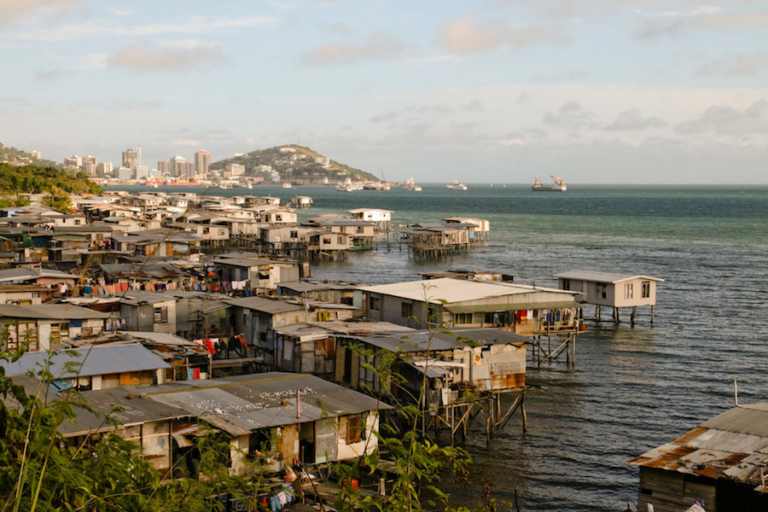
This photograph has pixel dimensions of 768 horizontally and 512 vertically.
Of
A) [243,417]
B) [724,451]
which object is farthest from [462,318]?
[724,451]

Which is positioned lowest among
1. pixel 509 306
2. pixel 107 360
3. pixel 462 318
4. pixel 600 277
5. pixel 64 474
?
pixel 462 318

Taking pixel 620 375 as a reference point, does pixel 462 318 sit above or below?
above

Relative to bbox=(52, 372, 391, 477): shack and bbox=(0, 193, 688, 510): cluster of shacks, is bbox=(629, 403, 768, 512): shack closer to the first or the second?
bbox=(0, 193, 688, 510): cluster of shacks

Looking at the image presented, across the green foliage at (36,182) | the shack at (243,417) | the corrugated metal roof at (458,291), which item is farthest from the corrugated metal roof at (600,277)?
the green foliage at (36,182)

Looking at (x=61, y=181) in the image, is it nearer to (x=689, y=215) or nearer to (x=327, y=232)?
(x=327, y=232)

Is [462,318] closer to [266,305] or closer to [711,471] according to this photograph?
[266,305]

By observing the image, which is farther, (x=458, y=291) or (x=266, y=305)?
(x=458, y=291)
